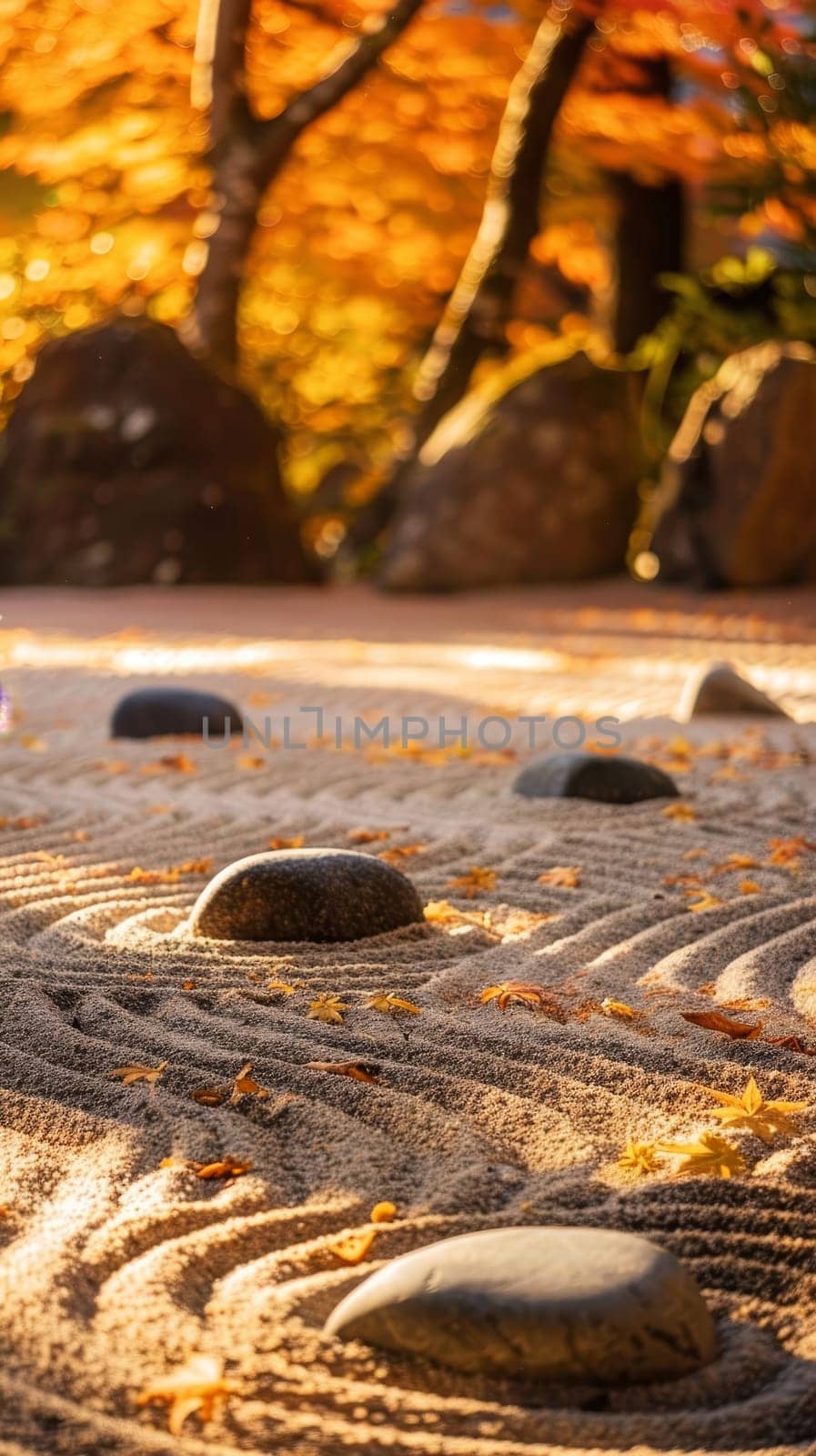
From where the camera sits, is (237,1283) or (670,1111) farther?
(670,1111)

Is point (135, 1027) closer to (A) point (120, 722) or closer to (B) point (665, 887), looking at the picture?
(B) point (665, 887)

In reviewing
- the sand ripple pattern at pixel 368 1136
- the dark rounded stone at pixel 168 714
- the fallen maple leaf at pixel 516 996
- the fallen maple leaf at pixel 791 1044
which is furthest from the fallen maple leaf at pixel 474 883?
the dark rounded stone at pixel 168 714

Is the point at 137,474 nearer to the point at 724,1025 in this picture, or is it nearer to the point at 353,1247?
the point at 724,1025

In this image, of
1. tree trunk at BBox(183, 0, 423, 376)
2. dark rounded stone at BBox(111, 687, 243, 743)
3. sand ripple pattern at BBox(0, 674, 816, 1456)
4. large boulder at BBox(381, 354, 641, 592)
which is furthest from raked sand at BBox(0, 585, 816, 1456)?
tree trunk at BBox(183, 0, 423, 376)

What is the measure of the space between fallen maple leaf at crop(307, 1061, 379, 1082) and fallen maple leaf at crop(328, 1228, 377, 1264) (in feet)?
1.50

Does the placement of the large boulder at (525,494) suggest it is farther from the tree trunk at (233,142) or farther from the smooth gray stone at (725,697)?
the smooth gray stone at (725,697)

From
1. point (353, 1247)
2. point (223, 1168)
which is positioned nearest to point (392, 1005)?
point (223, 1168)

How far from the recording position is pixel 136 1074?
7.68 feet

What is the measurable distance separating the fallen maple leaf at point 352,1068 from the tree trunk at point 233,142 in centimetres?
1233

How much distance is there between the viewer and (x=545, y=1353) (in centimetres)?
159

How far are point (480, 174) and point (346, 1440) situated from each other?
17.9 metres

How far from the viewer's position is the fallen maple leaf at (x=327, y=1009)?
8.49ft

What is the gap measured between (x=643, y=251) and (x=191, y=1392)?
1572 centimetres

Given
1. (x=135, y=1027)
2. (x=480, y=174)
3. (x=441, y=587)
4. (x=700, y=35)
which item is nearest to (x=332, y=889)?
(x=135, y=1027)
